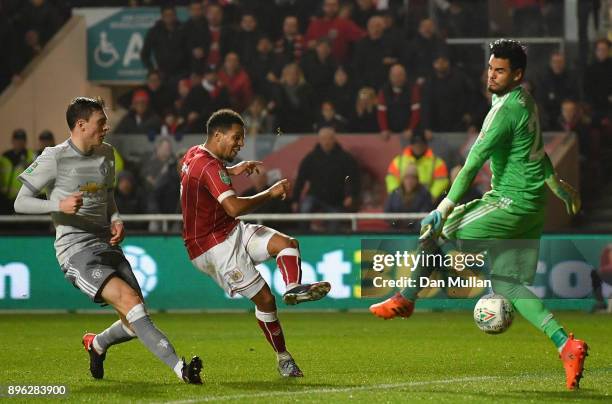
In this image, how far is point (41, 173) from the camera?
846 centimetres

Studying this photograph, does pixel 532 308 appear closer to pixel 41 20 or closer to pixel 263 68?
pixel 263 68

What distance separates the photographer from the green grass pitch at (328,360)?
7984 mm

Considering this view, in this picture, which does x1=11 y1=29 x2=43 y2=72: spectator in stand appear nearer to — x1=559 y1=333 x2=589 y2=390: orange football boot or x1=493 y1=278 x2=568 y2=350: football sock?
x1=493 y1=278 x2=568 y2=350: football sock

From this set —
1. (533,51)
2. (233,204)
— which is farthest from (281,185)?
(533,51)

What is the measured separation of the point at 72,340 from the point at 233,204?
483cm

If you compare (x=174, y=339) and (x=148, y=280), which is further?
(x=148, y=280)

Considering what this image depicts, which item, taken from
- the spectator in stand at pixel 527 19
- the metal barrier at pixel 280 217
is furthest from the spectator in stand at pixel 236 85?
the spectator in stand at pixel 527 19

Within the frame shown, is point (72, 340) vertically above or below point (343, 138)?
below

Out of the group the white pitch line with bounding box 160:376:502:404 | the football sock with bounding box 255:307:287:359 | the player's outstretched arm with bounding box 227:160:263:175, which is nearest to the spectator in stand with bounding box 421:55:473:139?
the player's outstretched arm with bounding box 227:160:263:175

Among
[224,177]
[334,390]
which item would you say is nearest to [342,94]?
[224,177]

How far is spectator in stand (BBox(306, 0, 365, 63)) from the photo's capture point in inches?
747

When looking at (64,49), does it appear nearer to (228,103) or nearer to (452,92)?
(228,103)

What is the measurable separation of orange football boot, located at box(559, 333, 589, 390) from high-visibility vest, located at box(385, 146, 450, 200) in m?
8.68

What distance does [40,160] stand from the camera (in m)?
8.53
